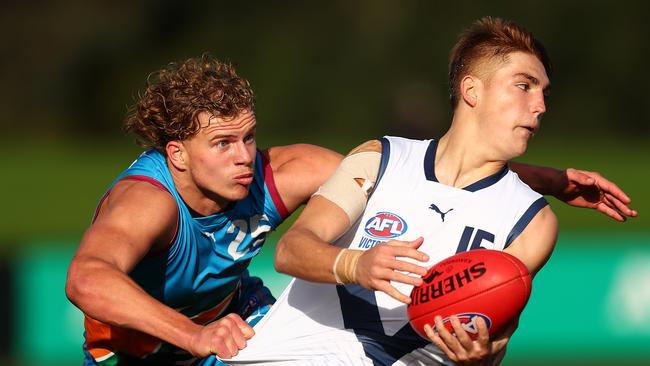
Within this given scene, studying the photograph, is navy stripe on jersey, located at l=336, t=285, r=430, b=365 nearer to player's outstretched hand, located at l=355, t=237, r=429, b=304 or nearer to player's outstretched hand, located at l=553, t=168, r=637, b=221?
player's outstretched hand, located at l=355, t=237, r=429, b=304

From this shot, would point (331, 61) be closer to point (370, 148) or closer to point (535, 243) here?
point (370, 148)

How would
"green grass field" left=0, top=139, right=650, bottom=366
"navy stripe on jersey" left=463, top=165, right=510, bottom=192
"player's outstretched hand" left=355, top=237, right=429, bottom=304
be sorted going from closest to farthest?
1. "player's outstretched hand" left=355, top=237, right=429, bottom=304
2. "navy stripe on jersey" left=463, top=165, right=510, bottom=192
3. "green grass field" left=0, top=139, right=650, bottom=366

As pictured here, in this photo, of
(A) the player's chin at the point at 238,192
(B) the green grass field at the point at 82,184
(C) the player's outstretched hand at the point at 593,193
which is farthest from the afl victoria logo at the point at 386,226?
(B) the green grass field at the point at 82,184

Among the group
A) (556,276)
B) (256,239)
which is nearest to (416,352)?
(256,239)

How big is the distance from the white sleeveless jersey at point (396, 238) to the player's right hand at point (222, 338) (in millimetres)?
573

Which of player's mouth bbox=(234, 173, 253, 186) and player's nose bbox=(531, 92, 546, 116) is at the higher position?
player's nose bbox=(531, 92, 546, 116)

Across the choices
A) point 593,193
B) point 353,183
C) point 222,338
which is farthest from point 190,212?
point 593,193

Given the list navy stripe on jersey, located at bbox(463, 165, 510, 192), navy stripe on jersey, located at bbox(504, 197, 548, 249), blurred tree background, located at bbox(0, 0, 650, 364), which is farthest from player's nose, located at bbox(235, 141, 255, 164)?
blurred tree background, located at bbox(0, 0, 650, 364)

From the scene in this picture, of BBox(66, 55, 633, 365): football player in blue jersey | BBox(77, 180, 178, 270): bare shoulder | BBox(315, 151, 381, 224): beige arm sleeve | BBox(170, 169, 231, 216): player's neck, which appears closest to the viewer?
BBox(66, 55, 633, 365): football player in blue jersey

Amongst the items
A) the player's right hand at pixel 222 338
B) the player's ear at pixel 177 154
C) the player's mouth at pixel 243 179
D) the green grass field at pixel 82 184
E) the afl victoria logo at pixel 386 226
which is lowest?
the player's right hand at pixel 222 338

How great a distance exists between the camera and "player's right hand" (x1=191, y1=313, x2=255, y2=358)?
171 inches

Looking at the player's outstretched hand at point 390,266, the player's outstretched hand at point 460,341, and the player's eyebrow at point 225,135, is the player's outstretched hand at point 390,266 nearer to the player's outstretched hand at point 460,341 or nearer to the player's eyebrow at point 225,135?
the player's outstretched hand at point 460,341

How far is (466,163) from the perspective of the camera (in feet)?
16.5

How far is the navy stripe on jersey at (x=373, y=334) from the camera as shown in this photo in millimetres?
4914
